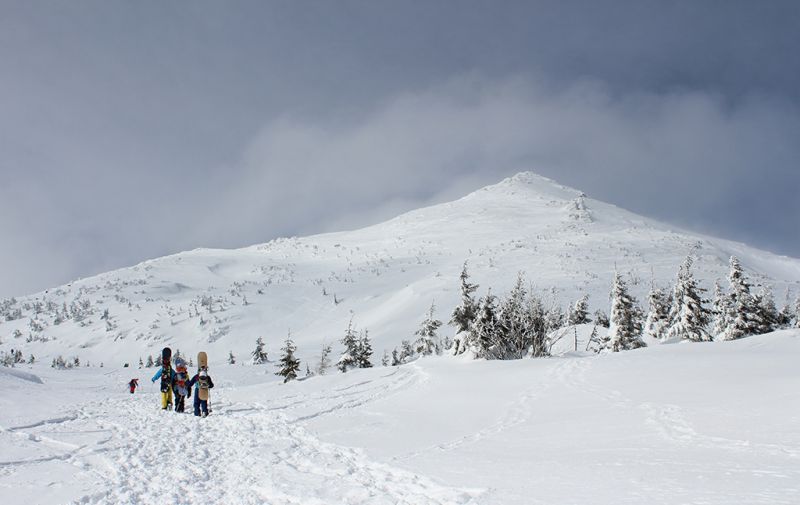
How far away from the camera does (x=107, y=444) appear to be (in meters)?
10.1

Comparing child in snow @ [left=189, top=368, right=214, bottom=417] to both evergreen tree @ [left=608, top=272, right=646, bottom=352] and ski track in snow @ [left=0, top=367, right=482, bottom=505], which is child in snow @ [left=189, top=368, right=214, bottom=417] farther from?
evergreen tree @ [left=608, top=272, right=646, bottom=352]

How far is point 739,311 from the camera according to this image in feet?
138

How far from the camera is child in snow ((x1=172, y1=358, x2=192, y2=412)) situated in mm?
16766

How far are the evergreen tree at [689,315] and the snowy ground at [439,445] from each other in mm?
25456

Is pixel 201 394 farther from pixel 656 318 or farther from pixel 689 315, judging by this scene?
pixel 656 318

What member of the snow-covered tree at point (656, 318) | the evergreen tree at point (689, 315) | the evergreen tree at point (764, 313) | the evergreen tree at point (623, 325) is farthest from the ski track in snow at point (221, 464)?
the snow-covered tree at point (656, 318)

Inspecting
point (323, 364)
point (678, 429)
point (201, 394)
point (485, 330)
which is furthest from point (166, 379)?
point (323, 364)

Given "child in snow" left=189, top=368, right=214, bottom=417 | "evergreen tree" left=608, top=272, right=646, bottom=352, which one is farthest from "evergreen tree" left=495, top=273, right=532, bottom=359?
"child in snow" left=189, top=368, right=214, bottom=417

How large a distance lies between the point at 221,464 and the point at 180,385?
9.39m

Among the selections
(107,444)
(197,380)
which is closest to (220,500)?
(107,444)

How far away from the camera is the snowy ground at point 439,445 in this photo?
6445 mm

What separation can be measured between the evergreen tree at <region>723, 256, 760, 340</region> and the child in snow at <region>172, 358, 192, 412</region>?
142 feet

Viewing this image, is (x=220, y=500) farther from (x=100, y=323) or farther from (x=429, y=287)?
(x=100, y=323)

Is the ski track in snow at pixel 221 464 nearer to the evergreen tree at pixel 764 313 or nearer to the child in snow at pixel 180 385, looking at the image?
the child in snow at pixel 180 385
